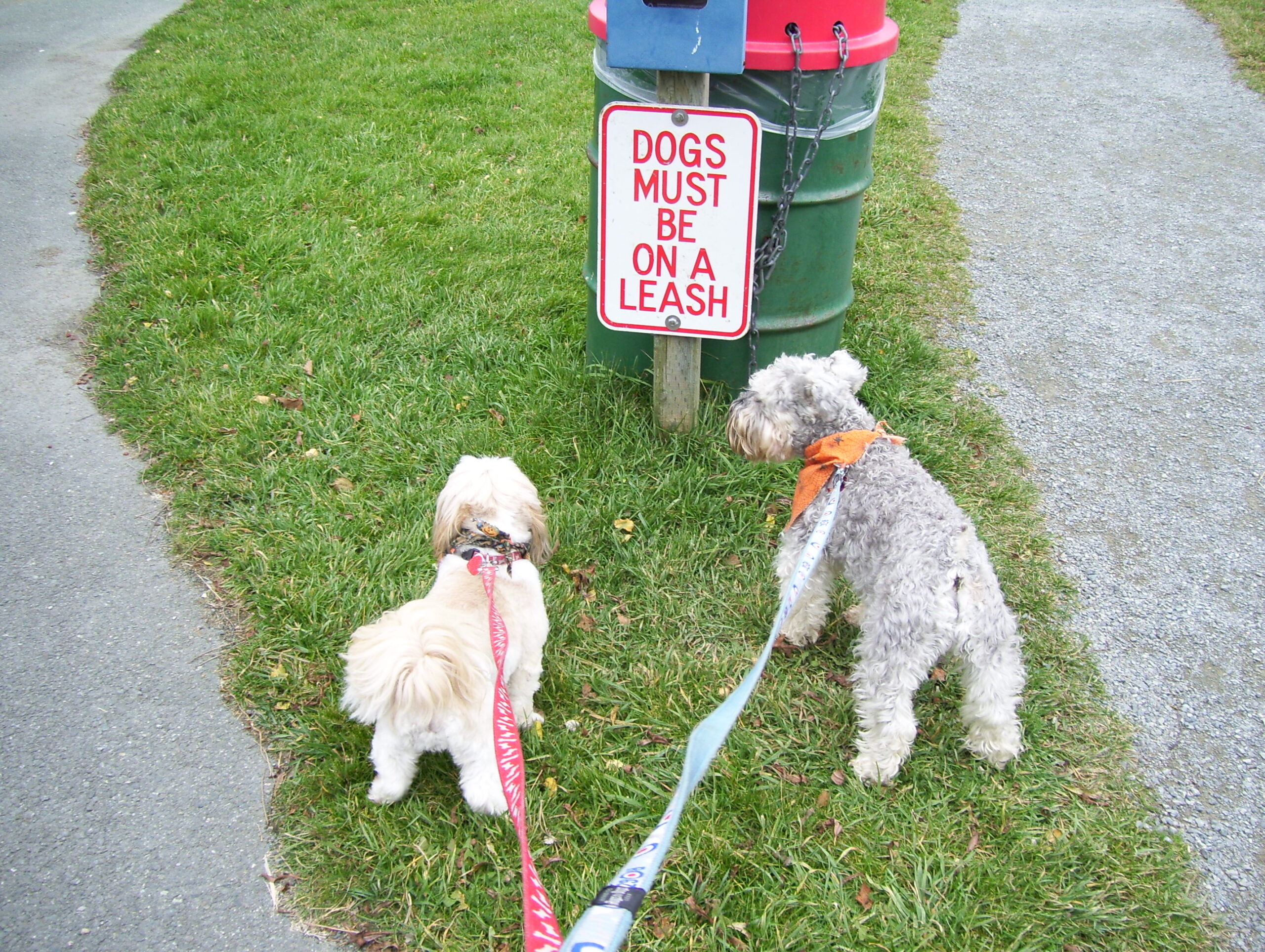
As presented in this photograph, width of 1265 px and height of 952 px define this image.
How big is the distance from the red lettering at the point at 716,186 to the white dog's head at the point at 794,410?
2.48 feet

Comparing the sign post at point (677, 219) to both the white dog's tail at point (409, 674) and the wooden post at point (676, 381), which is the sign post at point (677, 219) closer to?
the wooden post at point (676, 381)

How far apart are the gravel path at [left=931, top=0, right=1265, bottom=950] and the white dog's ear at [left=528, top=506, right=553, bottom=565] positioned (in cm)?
211

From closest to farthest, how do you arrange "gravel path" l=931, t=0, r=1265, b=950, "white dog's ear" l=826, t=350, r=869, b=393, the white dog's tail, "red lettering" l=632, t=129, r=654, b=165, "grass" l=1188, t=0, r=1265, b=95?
the white dog's tail
"gravel path" l=931, t=0, r=1265, b=950
"white dog's ear" l=826, t=350, r=869, b=393
"red lettering" l=632, t=129, r=654, b=165
"grass" l=1188, t=0, r=1265, b=95

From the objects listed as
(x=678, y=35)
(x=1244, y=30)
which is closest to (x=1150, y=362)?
(x=678, y=35)

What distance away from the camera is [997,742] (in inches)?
115

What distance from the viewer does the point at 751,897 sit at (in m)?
2.60

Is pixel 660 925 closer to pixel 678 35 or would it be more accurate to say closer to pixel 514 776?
pixel 514 776

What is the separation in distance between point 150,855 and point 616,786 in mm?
1420

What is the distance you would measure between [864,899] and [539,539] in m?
1.48

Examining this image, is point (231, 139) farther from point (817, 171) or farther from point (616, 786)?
point (616, 786)

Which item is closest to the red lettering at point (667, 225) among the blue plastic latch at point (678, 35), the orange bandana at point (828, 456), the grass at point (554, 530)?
the blue plastic latch at point (678, 35)

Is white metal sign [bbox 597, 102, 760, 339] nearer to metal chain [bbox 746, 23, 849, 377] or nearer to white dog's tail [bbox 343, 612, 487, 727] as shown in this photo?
metal chain [bbox 746, 23, 849, 377]

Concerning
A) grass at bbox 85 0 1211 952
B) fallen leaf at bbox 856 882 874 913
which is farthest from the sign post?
fallen leaf at bbox 856 882 874 913

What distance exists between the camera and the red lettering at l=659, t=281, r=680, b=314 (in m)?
3.79
